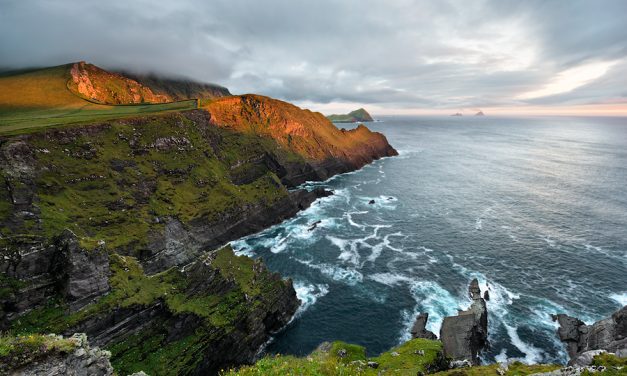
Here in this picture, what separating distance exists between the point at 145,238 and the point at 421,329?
173ft

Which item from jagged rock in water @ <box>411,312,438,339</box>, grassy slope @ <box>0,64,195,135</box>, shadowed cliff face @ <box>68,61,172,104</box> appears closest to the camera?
jagged rock in water @ <box>411,312,438,339</box>

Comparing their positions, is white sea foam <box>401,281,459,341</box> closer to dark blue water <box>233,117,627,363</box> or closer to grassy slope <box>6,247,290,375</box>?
dark blue water <box>233,117,627,363</box>

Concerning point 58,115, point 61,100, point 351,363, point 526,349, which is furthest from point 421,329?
point 61,100

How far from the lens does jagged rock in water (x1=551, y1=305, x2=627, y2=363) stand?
123 feet

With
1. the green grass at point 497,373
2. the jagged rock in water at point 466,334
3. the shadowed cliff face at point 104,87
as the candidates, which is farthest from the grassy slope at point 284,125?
the green grass at point 497,373

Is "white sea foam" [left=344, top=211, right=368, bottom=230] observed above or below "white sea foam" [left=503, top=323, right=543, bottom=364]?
above

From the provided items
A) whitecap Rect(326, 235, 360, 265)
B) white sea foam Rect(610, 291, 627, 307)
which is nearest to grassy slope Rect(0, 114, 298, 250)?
whitecap Rect(326, 235, 360, 265)

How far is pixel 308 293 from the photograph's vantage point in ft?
189

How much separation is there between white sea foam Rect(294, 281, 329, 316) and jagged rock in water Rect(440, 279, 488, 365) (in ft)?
71.7

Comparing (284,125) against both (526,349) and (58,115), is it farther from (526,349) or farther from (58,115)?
(526,349)

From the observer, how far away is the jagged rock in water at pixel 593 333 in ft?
123

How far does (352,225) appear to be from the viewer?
8756cm

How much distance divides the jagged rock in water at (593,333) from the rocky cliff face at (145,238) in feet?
137

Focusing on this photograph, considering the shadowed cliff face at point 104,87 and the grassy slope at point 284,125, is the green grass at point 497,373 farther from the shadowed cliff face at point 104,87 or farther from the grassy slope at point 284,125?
the shadowed cliff face at point 104,87
